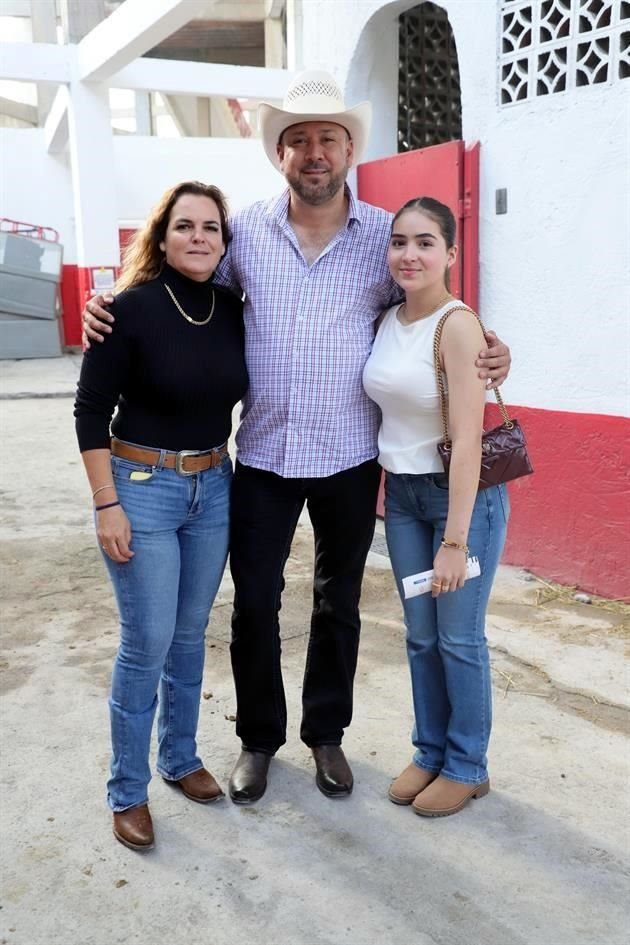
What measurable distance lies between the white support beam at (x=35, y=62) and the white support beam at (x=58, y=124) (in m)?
0.30

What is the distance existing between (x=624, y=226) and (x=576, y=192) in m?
0.31

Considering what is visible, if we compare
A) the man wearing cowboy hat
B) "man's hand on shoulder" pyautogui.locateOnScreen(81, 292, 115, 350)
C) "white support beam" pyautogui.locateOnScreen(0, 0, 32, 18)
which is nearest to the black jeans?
the man wearing cowboy hat

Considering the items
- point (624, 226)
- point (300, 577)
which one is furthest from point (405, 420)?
point (300, 577)

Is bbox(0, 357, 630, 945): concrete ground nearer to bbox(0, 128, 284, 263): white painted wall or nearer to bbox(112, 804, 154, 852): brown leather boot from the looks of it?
bbox(112, 804, 154, 852): brown leather boot

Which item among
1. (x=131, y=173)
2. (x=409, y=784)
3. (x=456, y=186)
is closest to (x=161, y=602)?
(x=409, y=784)

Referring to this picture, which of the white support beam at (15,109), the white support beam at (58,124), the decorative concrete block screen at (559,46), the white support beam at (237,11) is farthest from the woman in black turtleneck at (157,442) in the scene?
the white support beam at (15,109)

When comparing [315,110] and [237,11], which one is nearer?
[315,110]

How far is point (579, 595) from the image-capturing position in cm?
435

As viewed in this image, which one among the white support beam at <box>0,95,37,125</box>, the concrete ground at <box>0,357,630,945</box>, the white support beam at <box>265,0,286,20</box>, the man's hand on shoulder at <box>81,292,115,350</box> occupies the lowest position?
the concrete ground at <box>0,357,630,945</box>

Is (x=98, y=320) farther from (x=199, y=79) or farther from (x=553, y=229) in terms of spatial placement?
(x=199, y=79)

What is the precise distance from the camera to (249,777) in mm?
2793

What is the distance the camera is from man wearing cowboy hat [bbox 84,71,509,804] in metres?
2.62

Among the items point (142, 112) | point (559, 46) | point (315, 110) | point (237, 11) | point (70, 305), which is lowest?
point (70, 305)

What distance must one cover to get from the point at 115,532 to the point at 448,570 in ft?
2.91
